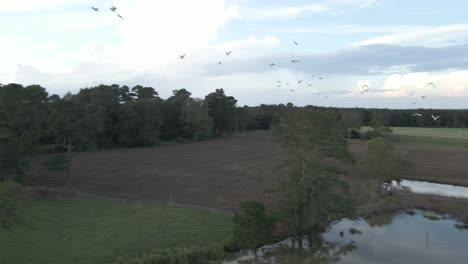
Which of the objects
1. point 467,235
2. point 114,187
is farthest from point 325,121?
point 114,187

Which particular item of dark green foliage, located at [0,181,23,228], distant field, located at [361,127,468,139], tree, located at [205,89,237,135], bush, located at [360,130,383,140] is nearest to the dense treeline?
tree, located at [205,89,237,135]

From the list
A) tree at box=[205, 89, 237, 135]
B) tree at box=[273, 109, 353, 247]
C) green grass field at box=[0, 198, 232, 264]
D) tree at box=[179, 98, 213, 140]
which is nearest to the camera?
green grass field at box=[0, 198, 232, 264]

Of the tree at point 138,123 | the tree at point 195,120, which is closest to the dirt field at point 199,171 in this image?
the tree at point 138,123

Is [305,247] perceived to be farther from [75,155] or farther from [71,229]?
[75,155]

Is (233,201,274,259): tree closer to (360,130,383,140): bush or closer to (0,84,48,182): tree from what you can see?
(0,84,48,182): tree

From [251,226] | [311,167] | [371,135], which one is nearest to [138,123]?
[371,135]

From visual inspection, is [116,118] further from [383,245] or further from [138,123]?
[383,245]
